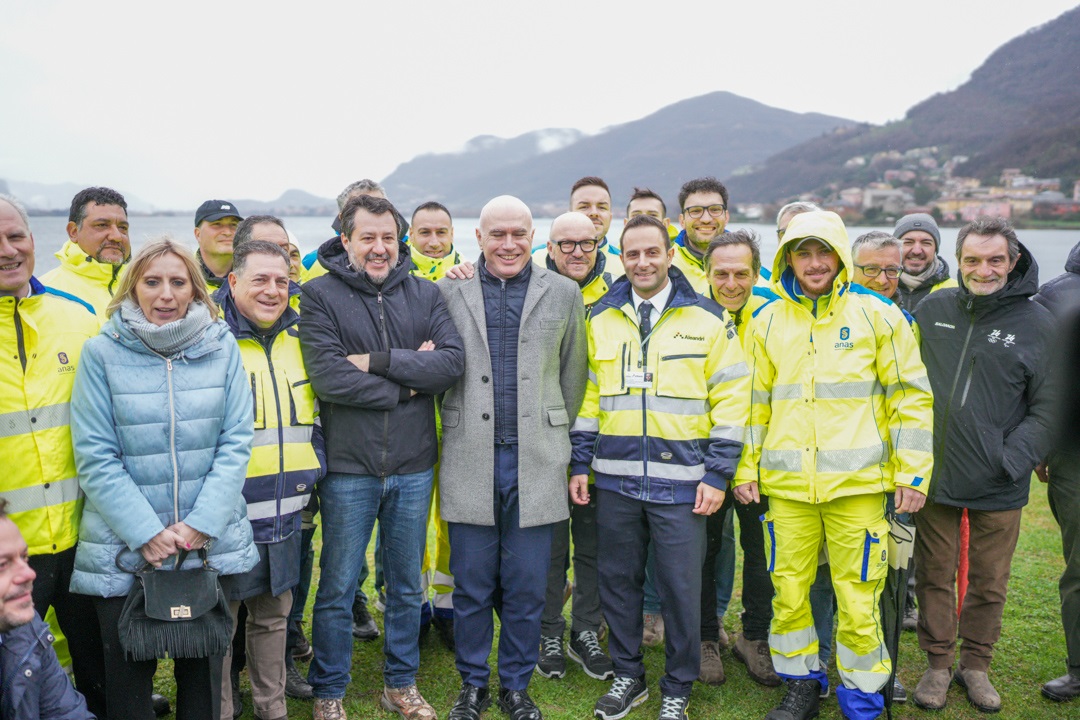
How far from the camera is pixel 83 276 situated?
4.07m

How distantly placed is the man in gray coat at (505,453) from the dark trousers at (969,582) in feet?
6.99

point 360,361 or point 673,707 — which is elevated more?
point 360,361

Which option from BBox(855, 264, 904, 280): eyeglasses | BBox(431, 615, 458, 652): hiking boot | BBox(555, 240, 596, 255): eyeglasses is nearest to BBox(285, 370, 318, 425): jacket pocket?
BBox(555, 240, 596, 255): eyeglasses

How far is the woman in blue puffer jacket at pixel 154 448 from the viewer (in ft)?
9.26

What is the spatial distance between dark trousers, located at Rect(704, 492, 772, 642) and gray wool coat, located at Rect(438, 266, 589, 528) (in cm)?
109

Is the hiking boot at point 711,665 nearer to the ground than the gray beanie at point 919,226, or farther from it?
nearer to the ground

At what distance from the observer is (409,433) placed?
142 inches

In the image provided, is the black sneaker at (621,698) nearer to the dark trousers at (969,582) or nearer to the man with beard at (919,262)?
the dark trousers at (969,582)

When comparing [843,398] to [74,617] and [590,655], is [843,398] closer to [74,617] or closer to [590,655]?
[590,655]

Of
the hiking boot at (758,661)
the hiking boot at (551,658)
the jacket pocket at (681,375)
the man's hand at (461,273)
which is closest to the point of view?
the jacket pocket at (681,375)

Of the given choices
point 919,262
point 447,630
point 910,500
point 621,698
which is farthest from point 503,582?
point 919,262

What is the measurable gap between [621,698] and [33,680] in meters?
2.72

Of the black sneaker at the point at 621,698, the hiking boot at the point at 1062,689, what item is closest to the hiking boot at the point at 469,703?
the black sneaker at the point at 621,698

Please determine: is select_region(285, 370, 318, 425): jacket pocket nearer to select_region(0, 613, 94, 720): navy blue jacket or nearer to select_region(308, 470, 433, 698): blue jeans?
select_region(308, 470, 433, 698): blue jeans
